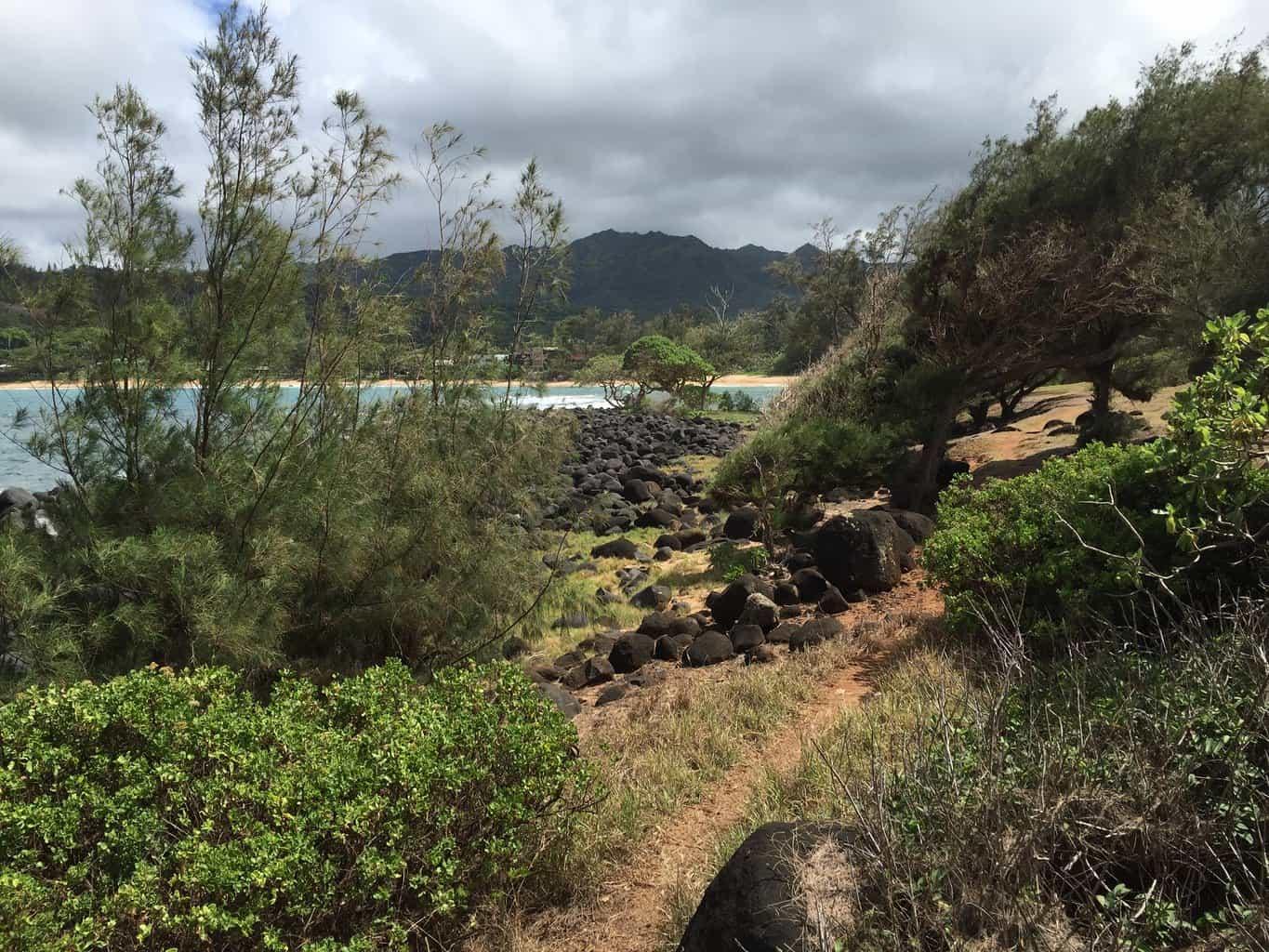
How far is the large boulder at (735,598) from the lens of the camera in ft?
26.9

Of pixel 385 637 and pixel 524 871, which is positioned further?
pixel 385 637

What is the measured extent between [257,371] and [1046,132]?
13.4 meters

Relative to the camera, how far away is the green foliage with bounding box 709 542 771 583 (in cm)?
984

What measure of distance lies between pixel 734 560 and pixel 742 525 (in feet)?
6.26

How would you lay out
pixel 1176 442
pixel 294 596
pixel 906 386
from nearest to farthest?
pixel 1176 442, pixel 294 596, pixel 906 386

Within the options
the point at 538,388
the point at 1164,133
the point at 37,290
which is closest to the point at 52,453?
the point at 37,290

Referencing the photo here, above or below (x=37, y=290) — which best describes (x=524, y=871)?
below

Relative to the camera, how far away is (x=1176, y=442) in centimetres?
358

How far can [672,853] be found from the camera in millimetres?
3744

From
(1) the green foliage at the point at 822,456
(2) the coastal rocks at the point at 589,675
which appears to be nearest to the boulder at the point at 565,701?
(2) the coastal rocks at the point at 589,675

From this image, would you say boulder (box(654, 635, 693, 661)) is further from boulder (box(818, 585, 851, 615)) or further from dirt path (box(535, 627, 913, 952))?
dirt path (box(535, 627, 913, 952))

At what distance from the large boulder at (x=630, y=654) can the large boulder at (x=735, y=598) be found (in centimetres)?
91

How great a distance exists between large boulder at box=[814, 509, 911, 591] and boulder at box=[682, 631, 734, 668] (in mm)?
1671

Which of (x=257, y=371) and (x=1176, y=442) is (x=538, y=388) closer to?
(x=257, y=371)
